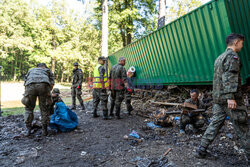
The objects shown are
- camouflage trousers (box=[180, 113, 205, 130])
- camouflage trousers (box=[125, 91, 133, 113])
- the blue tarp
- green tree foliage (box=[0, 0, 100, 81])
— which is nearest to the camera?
camouflage trousers (box=[180, 113, 205, 130])

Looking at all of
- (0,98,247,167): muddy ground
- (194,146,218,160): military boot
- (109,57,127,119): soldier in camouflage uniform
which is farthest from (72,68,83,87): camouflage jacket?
(194,146,218,160): military boot

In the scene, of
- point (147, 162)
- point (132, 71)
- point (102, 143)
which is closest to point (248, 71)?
point (147, 162)

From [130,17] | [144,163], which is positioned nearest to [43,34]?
[130,17]

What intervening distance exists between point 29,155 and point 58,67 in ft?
118

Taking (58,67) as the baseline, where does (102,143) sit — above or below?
below

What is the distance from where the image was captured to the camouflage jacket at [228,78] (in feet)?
6.53

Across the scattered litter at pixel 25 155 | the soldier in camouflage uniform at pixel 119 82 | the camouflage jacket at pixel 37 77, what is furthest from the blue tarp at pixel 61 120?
the soldier in camouflage uniform at pixel 119 82

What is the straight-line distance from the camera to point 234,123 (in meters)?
2.10

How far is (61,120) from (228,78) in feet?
11.3

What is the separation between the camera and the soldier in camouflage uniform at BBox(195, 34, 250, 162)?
6.56 feet

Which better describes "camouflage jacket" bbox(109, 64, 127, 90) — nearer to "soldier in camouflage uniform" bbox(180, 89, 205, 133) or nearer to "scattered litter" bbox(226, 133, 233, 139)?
"soldier in camouflage uniform" bbox(180, 89, 205, 133)

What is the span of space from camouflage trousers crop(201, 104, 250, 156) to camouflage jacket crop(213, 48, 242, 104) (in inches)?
5.8

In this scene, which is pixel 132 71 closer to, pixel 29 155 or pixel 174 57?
pixel 174 57

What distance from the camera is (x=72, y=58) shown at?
21938 mm
